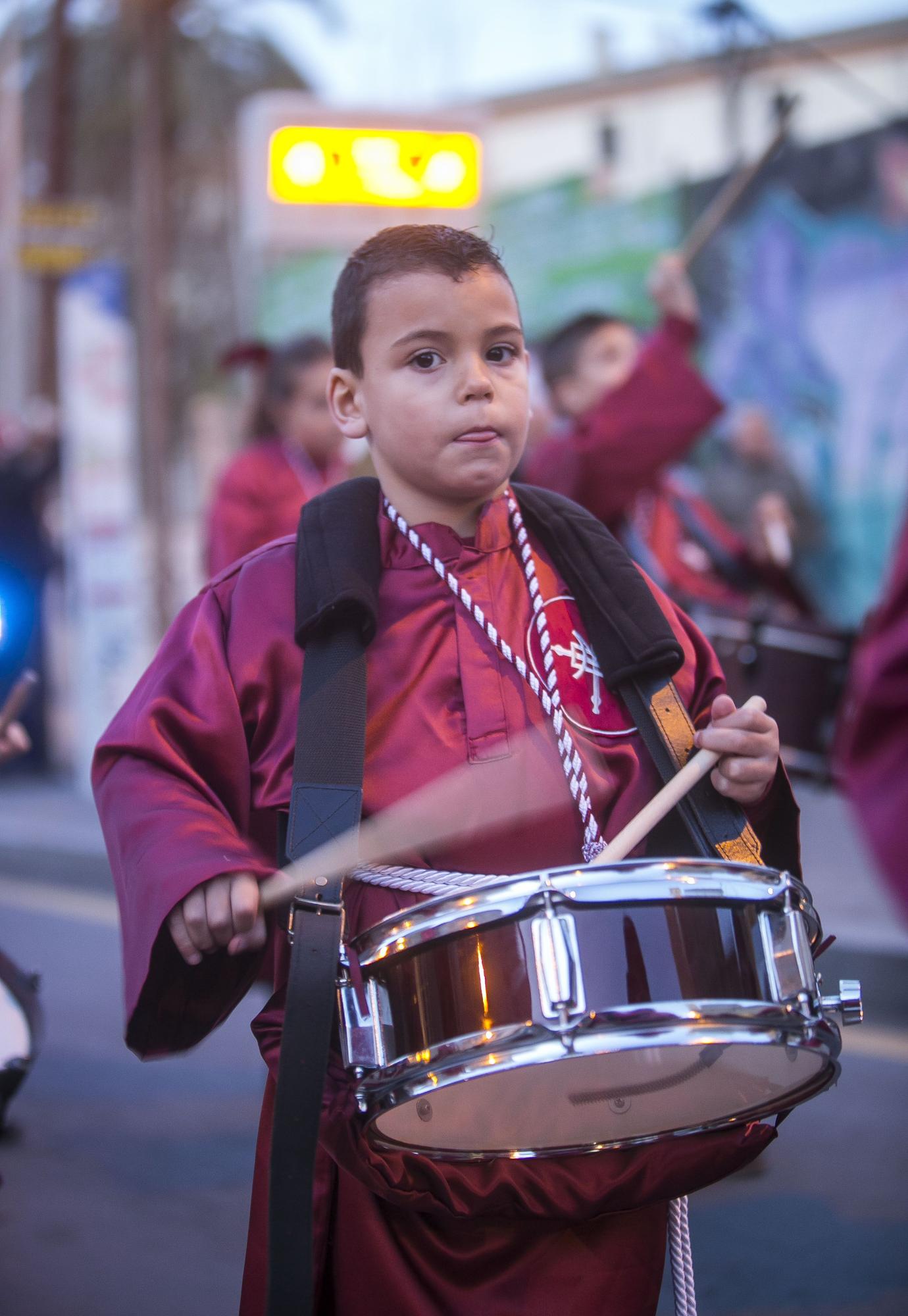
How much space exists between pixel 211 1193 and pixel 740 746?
8.00 feet

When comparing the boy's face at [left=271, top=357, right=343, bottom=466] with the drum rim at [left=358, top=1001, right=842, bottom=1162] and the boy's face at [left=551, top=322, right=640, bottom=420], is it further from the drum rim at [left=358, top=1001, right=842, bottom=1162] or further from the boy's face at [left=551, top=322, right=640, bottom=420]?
the drum rim at [left=358, top=1001, right=842, bottom=1162]

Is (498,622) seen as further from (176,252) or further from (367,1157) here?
(176,252)

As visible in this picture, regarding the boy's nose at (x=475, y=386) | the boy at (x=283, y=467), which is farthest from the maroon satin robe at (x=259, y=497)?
the boy's nose at (x=475, y=386)

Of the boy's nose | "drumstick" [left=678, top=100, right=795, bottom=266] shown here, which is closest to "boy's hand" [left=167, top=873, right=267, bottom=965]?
the boy's nose

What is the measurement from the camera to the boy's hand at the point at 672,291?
12.1ft

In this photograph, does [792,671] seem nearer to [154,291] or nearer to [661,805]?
[661,805]

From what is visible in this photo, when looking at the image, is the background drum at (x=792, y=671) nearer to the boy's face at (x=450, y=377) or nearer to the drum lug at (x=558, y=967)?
the boy's face at (x=450, y=377)

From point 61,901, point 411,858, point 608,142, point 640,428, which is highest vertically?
point 608,142

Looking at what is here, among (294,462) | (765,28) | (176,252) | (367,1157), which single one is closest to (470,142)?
(294,462)

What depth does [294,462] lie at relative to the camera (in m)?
5.02

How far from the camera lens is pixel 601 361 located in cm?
Answer: 451

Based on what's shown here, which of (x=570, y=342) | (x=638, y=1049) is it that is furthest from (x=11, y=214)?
(x=638, y=1049)

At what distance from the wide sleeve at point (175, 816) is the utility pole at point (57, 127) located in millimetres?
13067

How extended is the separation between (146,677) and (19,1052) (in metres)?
1.03
